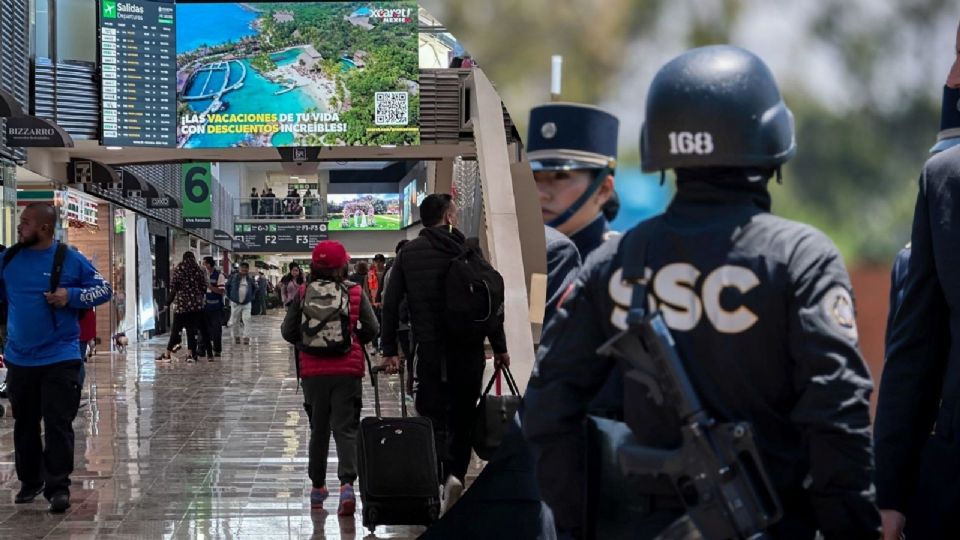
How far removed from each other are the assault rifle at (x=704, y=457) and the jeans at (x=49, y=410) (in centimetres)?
451

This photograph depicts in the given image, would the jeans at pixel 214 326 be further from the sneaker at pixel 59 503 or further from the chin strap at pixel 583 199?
the chin strap at pixel 583 199

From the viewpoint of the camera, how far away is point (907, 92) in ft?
6.84

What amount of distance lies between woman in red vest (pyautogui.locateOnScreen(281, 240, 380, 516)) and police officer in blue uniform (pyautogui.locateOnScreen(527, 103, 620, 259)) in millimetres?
3525

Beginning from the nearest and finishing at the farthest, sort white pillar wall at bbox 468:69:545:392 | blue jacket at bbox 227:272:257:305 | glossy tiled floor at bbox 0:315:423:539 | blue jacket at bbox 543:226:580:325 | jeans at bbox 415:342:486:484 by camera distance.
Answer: blue jacket at bbox 543:226:580:325 → white pillar wall at bbox 468:69:545:392 → jeans at bbox 415:342:486:484 → glossy tiled floor at bbox 0:315:423:539 → blue jacket at bbox 227:272:257:305

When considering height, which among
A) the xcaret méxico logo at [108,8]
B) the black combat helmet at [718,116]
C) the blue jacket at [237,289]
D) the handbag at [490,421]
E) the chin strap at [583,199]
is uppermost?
the xcaret méxico logo at [108,8]

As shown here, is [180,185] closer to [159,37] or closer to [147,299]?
[147,299]

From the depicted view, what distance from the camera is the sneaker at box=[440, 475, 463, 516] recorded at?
4480mm

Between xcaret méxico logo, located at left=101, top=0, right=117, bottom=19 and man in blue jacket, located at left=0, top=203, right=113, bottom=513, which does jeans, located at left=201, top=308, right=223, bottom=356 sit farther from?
man in blue jacket, located at left=0, top=203, right=113, bottom=513

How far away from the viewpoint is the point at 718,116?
183 cm

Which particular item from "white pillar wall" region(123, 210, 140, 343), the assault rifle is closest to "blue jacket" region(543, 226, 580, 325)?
the assault rifle

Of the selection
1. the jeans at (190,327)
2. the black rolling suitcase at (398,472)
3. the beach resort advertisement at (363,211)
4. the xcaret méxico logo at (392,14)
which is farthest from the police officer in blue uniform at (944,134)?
the jeans at (190,327)

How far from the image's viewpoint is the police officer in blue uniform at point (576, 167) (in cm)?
206

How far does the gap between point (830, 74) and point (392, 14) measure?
13161 millimetres

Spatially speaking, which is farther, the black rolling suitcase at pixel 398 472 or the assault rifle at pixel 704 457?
the black rolling suitcase at pixel 398 472
